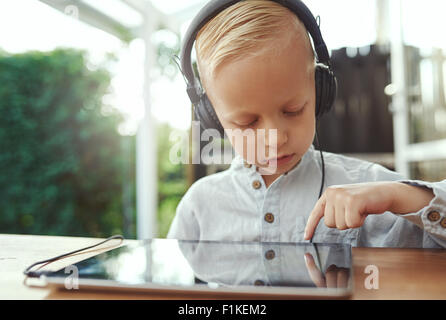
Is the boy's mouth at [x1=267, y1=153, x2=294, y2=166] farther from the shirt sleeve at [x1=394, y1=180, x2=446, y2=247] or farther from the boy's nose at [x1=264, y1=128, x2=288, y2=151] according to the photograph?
the shirt sleeve at [x1=394, y1=180, x2=446, y2=247]

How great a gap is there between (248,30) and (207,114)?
0.17 m

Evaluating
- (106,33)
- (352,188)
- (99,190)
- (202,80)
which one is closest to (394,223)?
(352,188)

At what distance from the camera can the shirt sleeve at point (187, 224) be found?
749 millimetres

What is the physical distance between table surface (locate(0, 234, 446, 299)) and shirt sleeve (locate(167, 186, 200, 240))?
0.15 meters

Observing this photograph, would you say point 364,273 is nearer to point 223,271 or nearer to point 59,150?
point 223,271

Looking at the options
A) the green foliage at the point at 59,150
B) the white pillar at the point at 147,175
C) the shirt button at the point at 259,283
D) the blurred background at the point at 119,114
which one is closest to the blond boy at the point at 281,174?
the shirt button at the point at 259,283

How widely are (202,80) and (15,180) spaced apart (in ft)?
5.98

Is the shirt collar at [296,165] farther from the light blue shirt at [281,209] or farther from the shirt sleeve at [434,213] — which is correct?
the shirt sleeve at [434,213]

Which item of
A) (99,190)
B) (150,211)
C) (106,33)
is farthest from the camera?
(99,190)

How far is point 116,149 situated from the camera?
2.26m

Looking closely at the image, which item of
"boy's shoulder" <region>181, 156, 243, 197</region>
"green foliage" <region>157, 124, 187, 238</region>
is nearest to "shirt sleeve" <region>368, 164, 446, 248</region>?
"boy's shoulder" <region>181, 156, 243, 197</region>

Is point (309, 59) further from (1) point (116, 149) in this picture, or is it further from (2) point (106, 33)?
(1) point (116, 149)

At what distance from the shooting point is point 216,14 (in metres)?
0.56

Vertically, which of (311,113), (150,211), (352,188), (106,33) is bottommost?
(150,211)
